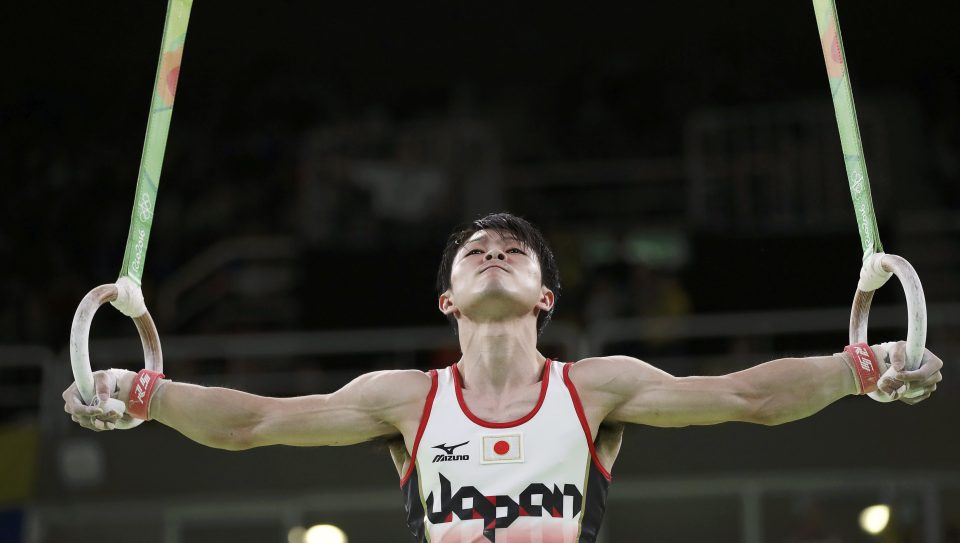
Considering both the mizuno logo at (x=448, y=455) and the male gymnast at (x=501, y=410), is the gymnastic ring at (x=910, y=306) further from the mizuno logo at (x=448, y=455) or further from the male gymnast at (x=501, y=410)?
the mizuno logo at (x=448, y=455)

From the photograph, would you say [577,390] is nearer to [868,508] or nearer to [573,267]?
[868,508]

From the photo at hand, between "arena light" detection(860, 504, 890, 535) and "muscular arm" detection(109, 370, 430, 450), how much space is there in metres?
6.66

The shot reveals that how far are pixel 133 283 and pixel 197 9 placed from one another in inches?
446

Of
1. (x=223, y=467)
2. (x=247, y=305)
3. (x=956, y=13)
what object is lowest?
(x=223, y=467)

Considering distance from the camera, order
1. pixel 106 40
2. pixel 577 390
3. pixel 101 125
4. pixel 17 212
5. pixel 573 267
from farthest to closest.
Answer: pixel 106 40 → pixel 101 125 → pixel 17 212 → pixel 573 267 → pixel 577 390

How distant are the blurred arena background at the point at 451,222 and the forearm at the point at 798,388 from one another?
18.4ft

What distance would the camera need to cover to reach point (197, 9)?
15.3 meters

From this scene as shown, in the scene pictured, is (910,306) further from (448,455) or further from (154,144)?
(154,144)

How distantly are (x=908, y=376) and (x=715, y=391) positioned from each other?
2.05ft

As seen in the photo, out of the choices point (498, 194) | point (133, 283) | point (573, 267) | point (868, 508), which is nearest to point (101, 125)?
point (498, 194)

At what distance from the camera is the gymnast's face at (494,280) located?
4574 mm

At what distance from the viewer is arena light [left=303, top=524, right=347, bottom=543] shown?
1077 cm

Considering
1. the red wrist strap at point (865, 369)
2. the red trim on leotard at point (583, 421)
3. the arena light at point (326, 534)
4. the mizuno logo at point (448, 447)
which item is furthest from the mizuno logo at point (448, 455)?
the arena light at point (326, 534)

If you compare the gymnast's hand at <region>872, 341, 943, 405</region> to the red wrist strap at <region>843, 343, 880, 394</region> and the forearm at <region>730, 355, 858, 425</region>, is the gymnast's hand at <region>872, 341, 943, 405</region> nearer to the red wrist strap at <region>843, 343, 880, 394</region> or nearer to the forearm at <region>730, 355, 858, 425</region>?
the red wrist strap at <region>843, 343, 880, 394</region>
